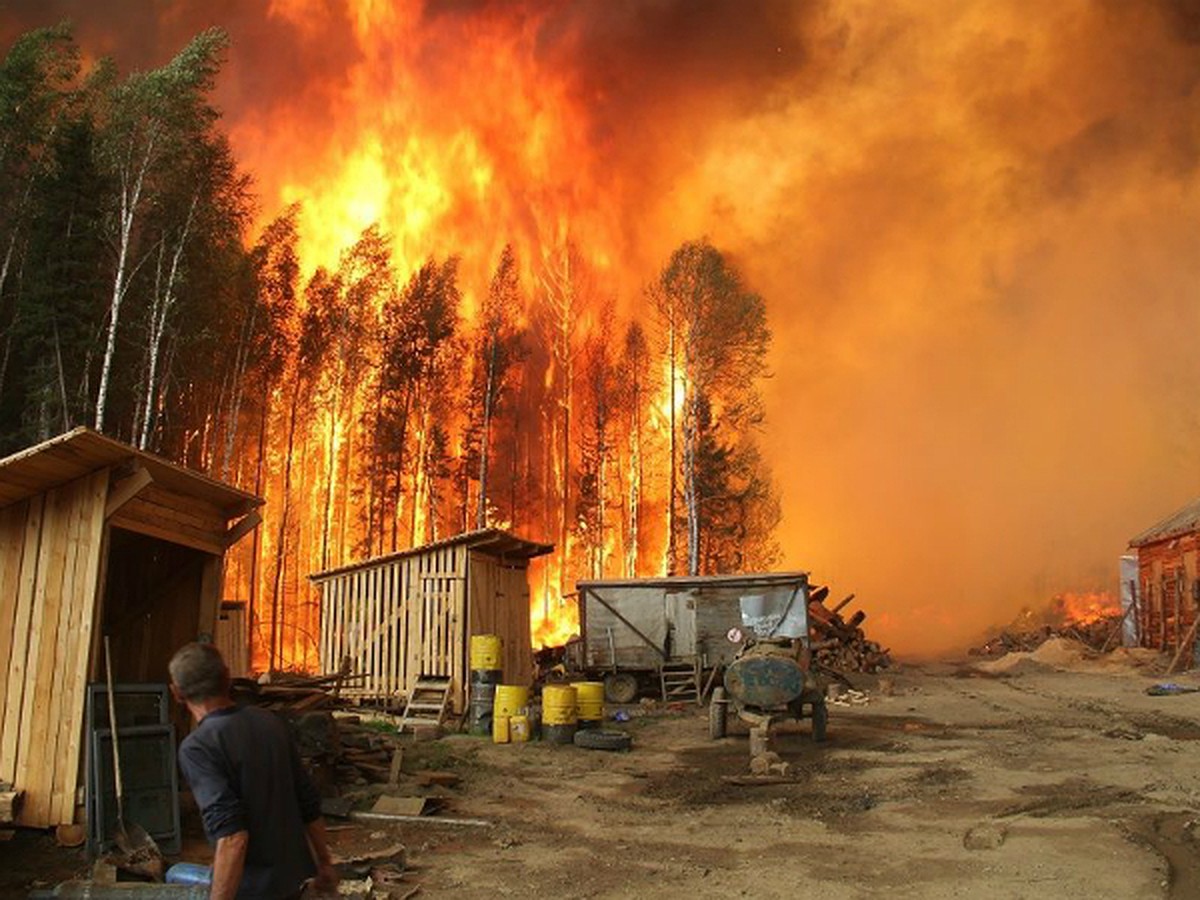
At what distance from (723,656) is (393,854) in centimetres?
1549

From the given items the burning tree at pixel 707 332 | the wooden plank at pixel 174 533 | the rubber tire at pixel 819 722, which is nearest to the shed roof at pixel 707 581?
the rubber tire at pixel 819 722

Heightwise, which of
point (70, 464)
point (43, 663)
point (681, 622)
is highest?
point (70, 464)

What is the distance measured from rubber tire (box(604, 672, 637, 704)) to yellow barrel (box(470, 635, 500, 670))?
6.65 metres

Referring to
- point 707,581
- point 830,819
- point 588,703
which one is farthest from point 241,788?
point 707,581

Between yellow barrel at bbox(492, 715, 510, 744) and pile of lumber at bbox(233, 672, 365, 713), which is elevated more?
pile of lumber at bbox(233, 672, 365, 713)

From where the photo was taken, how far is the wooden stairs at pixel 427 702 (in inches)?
680

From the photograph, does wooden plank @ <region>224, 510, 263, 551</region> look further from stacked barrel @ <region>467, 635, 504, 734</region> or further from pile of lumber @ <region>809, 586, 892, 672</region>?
pile of lumber @ <region>809, 586, 892, 672</region>

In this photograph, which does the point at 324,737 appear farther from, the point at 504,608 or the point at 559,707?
the point at 504,608

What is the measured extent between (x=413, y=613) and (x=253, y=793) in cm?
1560

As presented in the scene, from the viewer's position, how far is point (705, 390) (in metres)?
33.9

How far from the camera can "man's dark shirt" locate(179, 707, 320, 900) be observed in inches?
138

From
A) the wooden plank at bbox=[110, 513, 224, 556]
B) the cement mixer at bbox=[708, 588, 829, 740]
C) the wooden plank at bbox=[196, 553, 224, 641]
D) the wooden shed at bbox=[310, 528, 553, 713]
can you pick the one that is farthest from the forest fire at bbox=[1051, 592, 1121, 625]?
the wooden plank at bbox=[110, 513, 224, 556]

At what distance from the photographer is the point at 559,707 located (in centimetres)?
1521

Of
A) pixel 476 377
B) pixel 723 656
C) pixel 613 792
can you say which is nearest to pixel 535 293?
pixel 476 377
